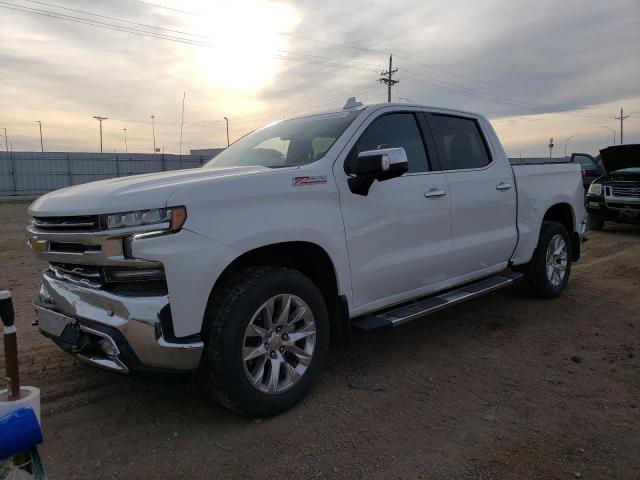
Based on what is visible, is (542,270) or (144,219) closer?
(144,219)

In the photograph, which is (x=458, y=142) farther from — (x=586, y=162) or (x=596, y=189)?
(x=586, y=162)

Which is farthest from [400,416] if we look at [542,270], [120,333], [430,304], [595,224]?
[595,224]

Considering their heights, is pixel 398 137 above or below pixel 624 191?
above

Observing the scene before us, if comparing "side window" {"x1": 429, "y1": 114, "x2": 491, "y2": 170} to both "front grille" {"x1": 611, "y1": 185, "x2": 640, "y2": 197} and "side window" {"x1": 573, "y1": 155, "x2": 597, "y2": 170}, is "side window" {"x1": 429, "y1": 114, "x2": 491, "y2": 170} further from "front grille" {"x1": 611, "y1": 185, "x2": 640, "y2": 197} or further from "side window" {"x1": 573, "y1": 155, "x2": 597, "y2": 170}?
"side window" {"x1": 573, "y1": 155, "x2": 597, "y2": 170}

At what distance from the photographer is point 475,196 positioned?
459 centimetres

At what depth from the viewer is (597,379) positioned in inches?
150

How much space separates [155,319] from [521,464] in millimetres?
2057

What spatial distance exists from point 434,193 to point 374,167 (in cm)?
96

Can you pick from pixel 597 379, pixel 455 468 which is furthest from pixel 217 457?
pixel 597 379

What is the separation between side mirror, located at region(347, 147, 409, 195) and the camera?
336 centimetres

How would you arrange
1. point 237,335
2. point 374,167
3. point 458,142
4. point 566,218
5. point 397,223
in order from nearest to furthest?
point 237,335 → point 374,167 → point 397,223 → point 458,142 → point 566,218

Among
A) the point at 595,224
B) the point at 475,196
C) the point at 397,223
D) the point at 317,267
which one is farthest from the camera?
the point at 595,224

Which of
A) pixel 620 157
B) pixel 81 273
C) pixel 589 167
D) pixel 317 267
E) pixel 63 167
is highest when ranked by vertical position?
pixel 63 167

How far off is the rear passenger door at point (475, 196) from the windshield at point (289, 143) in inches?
39.7
